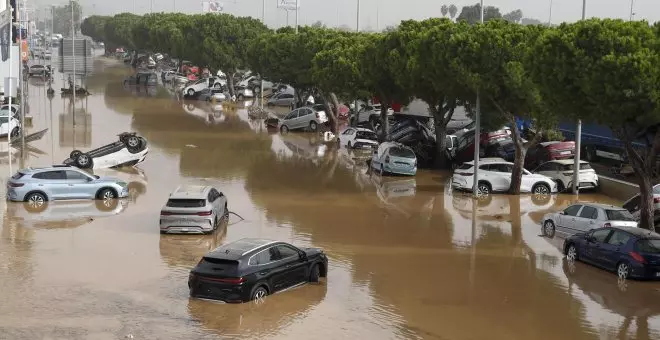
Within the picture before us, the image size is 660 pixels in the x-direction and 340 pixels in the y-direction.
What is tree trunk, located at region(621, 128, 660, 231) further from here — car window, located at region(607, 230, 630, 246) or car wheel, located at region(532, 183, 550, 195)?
car wheel, located at region(532, 183, 550, 195)

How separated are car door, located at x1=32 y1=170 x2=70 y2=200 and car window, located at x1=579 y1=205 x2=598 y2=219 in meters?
16.3

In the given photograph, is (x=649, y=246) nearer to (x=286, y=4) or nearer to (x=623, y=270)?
(x=623, y=270)

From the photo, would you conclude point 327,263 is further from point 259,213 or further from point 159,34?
point 159,34

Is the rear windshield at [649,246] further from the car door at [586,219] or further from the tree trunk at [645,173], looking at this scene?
the car door at [586,219]

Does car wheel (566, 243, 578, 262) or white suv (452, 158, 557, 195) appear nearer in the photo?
car wheel (566, 243, 578, 262)

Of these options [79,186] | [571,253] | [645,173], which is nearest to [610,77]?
[645,173]

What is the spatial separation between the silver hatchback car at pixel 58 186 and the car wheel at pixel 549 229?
45.7ft

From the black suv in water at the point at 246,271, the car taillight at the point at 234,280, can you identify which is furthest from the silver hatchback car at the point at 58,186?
the car taillight at the point at 234,280

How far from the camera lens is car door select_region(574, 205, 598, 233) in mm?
23828

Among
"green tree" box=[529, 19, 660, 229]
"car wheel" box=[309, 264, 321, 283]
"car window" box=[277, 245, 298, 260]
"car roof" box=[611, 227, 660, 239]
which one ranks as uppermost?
"green tree" box=[529, 19, 660, 229]

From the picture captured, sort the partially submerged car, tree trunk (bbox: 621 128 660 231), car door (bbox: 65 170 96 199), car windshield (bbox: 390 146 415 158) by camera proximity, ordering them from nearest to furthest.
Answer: tree trunk (bbox: 621 128 660 231)
car door (bbox: 65 170 96 199)
car windshield (bbox: 390 146 415 158)
the partially submerged car

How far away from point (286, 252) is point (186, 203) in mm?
6460

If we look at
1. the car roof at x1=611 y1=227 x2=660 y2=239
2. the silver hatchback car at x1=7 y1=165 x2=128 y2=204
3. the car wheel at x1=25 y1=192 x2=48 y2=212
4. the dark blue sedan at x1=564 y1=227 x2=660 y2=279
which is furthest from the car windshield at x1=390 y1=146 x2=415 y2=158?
the car roof at x1=611 y1=227 x2=660 y2=239

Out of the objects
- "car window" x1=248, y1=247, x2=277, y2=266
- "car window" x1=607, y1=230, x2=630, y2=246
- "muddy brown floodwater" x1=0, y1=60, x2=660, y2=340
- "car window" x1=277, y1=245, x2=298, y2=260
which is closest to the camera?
"muddy brown floodwater" x1=0, y1=60, x2=660, y2=340
